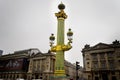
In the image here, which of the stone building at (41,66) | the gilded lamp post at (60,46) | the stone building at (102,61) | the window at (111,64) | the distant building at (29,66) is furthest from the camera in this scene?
the distant building at (29,66)

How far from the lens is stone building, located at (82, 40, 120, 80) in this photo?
128 feet

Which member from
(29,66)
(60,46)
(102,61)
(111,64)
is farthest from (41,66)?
(60,46)

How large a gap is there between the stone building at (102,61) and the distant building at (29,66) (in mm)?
8099

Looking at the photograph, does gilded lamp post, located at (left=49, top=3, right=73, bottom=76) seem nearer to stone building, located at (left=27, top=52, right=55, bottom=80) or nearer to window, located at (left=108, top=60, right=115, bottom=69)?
window, located at (left=108, top=60, right=115, bottom=69)

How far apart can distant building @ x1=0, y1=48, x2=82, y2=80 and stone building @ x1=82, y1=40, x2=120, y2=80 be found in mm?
8099

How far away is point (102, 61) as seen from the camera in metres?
41.9

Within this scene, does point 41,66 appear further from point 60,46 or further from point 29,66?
point 60,46

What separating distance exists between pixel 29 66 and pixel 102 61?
27.9 meters

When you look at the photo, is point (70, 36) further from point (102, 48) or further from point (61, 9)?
point (102, 48)

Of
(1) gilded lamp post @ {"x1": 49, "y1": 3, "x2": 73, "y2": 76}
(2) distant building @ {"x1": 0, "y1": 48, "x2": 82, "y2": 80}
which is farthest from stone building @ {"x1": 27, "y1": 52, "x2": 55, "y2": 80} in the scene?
(1) gilded lamp post @ {"x1": 49, "y1": 3, "x2": 73, "y2": 76}

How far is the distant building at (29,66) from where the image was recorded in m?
48.4

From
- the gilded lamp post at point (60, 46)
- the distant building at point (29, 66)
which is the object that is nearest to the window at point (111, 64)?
the distant building at point (29, 66)

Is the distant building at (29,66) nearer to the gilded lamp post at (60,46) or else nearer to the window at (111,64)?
the window at (111,64)

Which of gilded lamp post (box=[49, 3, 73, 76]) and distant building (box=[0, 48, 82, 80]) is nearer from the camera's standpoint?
gilded lamp post (box=[49, 3, 73, 76])
